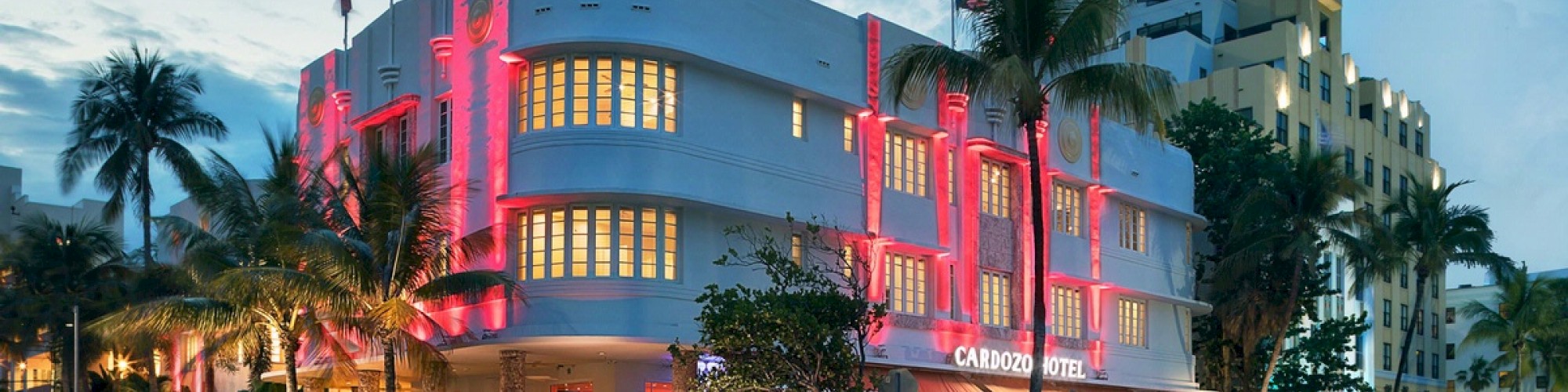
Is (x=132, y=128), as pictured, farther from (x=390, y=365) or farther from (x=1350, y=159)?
(x=1350, y=159)

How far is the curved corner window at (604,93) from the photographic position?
108ft

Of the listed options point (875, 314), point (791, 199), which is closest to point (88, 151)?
point (791, 199)

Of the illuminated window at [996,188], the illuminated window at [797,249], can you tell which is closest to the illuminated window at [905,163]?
the illuminated window at [996,188]

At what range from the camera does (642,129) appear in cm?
3297

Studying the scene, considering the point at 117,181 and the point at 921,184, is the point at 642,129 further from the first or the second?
the point at 117,181

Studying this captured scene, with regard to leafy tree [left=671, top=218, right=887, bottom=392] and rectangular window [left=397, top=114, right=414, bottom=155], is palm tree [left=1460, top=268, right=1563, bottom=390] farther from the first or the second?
leafy tree [left=671, top=218, right=887, bottom=392]

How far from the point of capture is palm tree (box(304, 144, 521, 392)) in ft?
103

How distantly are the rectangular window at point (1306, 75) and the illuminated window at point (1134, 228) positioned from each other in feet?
85.4

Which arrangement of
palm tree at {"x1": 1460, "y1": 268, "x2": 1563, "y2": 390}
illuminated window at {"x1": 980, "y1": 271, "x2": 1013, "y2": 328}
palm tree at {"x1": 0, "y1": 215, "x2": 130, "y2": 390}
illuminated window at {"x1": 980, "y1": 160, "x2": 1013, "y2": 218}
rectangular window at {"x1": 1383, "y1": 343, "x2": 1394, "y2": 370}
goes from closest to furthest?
illuminated window at {"x1": 980, "y1": 271, "x2": 1013, "y2": 328}, illuminated window at {"x1": 980, "y1": 160, "x2": 1013, "y2": 218}, palm tree at {"x1": 0, "y1": 215, "x2": 130, "y2": 390}, palm tree at {"x1": 1460, "y1": 268, "x2": 1563, "y2": 390}, rectangular window at {"x1": 1383, "y1": 343, "x2": 1394, "y2": 370}

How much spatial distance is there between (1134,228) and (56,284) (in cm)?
3398

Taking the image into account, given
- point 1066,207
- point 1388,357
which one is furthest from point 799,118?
point 1388,357

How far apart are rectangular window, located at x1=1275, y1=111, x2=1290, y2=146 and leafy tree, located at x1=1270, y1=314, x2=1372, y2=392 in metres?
13.2

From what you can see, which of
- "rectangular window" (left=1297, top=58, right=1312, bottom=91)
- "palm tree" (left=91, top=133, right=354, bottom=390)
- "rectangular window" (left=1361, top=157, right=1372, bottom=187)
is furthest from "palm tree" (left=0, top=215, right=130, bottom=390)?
"rectangular window" (left=1361, top=157, right=1372, bottom=187)

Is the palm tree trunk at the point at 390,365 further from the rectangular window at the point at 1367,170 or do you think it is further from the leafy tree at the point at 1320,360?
the rectangular window at the point at 1367,170
